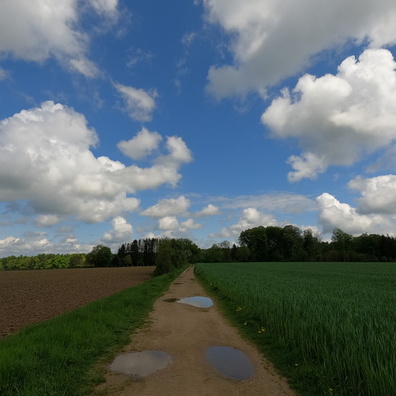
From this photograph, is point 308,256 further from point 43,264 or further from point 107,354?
point 43,264

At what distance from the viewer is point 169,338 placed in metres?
9.02

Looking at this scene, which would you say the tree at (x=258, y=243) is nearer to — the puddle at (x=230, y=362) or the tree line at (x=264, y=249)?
the tree line at (x=264, y=249)

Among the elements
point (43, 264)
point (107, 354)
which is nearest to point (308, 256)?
point (107, 354)

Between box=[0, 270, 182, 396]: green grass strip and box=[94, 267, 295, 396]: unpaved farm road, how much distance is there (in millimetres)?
536

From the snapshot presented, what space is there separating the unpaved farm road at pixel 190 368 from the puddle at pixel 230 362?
5.8 inches

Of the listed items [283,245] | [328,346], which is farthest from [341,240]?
[328,346]

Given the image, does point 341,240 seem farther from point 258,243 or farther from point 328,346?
point 328,346

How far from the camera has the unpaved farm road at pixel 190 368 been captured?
17.1 feet

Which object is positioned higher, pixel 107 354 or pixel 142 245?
pixel 142 245

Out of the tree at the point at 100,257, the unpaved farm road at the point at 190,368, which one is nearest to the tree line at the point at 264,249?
the tree at the point at 100,257

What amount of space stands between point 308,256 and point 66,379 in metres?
123

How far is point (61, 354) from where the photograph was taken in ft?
21.1

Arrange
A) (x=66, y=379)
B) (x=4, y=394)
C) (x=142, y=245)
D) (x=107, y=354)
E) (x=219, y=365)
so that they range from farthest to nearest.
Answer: (x=142, y=245) → (x=107, y=354) → (x=219, y=365) → (x=66, y=379) → (x=4, y=394)

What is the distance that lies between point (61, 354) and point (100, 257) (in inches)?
5563
